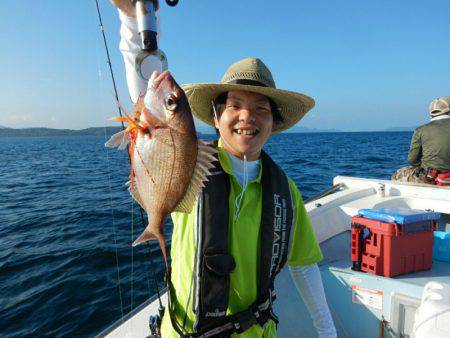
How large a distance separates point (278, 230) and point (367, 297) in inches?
72.8

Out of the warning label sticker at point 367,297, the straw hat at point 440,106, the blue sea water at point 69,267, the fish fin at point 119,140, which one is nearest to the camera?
the fish fin at point 119,140

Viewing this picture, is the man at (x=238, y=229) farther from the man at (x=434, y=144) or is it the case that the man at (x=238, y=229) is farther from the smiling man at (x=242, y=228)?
the man at (x=434, y=144)

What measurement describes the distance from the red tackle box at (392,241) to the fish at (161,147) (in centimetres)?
245

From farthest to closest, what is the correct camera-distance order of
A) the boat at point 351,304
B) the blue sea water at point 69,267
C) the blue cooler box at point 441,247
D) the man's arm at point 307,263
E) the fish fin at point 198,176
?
the blue sea water at point 69,267 < the blue cooler box at point 441,247 < the boat at point 351,304 < the man's arm at point 307,263 < the fish fin at point 198,176

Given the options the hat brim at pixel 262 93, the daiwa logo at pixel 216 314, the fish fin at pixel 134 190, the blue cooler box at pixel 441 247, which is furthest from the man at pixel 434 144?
the fish fin at pixel 134 190

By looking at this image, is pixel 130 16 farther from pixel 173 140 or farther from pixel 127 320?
pixel 127 320

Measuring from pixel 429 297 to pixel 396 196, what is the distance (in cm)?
329

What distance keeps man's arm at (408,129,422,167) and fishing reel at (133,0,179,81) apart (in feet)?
21.4

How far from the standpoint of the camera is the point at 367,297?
2939 mm

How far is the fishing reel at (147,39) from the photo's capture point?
1355 mm

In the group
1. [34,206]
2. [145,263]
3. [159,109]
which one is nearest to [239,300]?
[159,109]

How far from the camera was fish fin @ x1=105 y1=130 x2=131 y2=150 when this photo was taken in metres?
1.18

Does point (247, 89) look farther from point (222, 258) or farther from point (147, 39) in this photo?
point (222, 258)

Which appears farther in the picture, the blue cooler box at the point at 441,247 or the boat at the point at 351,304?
the blue cooler box at the point at 441,247
